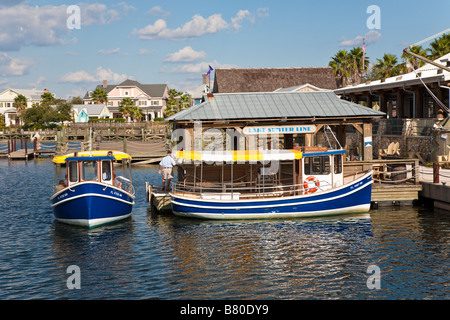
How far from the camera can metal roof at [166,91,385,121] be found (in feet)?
86.5

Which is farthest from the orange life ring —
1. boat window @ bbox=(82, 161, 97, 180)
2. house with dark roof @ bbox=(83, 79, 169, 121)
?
house with dark roof @ bbox=(83, 79, 169, 121)

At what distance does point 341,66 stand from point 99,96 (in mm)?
80399

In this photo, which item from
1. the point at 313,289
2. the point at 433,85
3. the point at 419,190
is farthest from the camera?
the point at 433,85

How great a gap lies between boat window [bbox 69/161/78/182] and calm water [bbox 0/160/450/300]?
2.33m

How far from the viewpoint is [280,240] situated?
2077cm

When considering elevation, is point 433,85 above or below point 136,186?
above

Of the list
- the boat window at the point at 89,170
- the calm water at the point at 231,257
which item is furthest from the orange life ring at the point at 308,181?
the boat window at the point at 89,170

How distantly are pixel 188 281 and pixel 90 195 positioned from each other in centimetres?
886

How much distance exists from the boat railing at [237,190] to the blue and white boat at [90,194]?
9.76 ft

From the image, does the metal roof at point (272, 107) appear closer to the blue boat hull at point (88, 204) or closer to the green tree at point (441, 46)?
the blue boat hull at point (88, 204)

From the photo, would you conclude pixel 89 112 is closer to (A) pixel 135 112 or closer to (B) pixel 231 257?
(A) pixel 135 112
